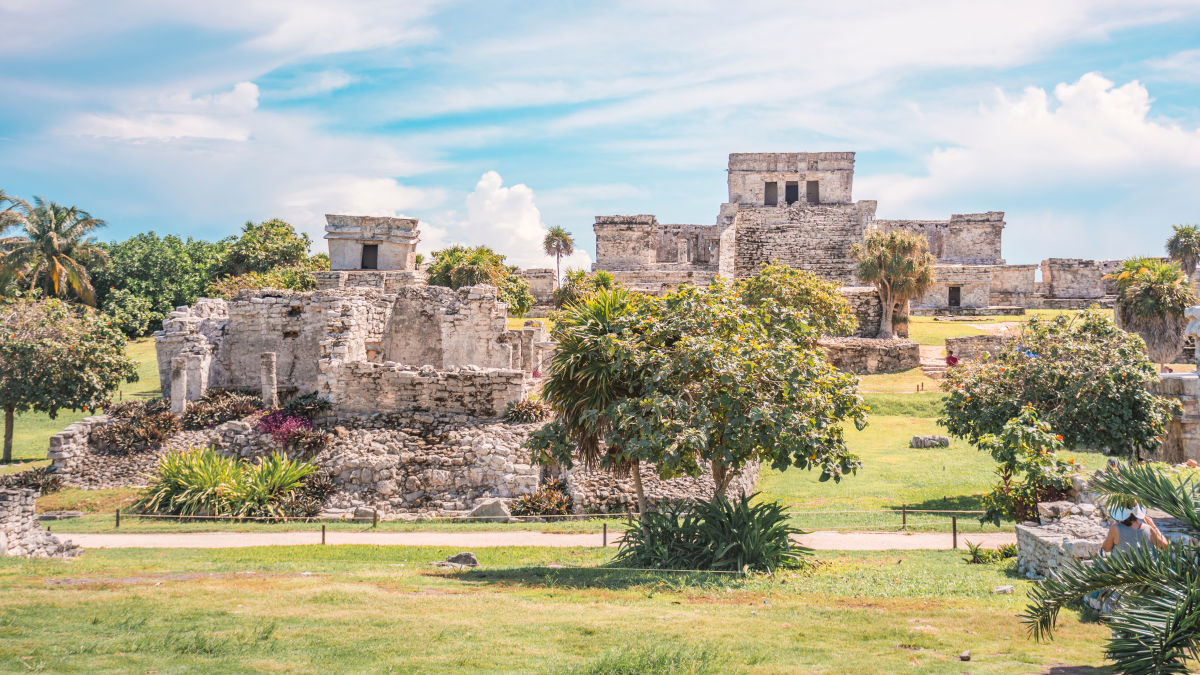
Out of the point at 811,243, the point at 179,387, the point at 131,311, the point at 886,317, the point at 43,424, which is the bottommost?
the point at 43,424

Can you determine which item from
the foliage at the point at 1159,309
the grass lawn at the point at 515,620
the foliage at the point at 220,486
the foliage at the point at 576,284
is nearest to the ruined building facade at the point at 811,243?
the foliage at the point at 576,284

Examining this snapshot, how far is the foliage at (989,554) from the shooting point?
38.8 ft

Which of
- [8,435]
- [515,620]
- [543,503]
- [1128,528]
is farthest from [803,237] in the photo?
[515,620]

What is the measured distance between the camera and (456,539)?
1498 cm

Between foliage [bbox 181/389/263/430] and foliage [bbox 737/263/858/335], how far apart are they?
1681 centimetres

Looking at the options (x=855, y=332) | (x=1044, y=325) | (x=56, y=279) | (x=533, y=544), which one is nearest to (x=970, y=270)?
(x=855, y=332)

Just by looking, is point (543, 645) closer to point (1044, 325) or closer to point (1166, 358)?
point (1044, 325)

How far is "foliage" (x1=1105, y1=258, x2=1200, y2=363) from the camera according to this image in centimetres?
2714

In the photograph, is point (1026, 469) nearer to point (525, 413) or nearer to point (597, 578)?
point (597, 578)

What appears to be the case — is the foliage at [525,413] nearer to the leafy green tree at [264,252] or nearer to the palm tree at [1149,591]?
the palm tree at [1149,591]

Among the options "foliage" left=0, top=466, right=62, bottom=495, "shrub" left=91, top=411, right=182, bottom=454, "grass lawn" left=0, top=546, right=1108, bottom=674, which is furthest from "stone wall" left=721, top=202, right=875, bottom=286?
"grass lawn" left=0, top=546, right=1108, bottom=674

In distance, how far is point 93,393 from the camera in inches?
899

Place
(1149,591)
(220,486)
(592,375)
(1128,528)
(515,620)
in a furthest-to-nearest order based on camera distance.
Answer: (220,486)
(592,375)
(515,620)
(1128,528)
(1149,591)

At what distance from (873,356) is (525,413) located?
54.1ft
